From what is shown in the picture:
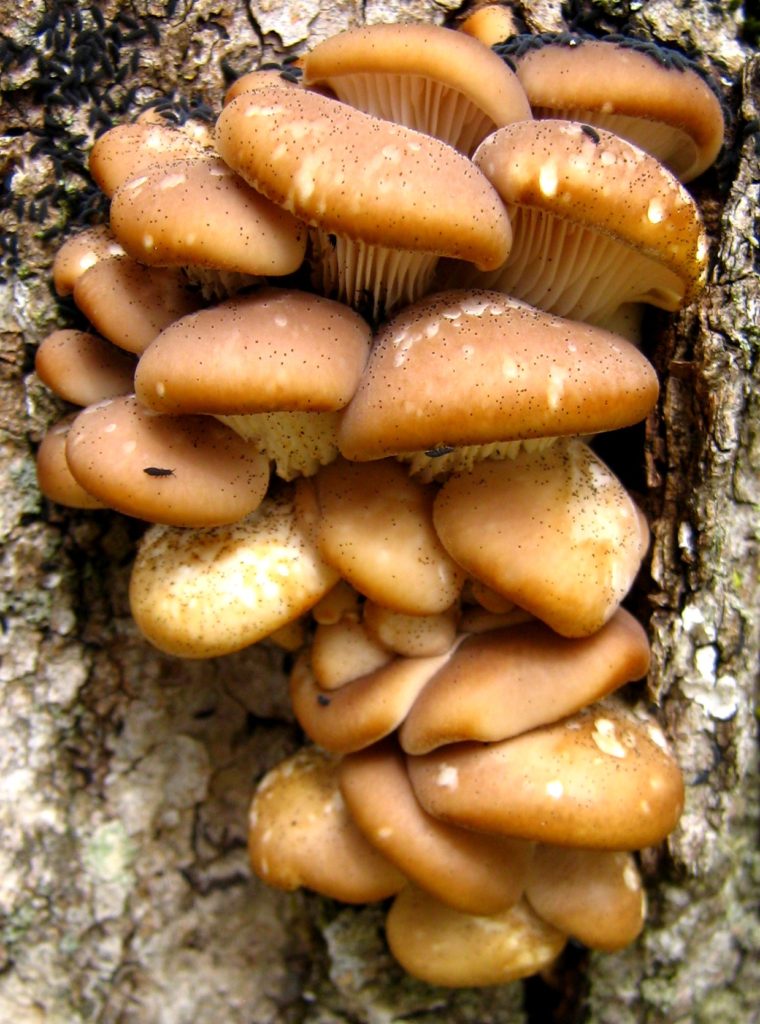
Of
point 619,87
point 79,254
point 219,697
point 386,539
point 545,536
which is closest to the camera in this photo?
point 619,87

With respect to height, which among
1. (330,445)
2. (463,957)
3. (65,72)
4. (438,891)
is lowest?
(463,957)

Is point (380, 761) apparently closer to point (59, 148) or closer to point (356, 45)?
point (356, 45)

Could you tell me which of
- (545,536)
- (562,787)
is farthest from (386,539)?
(562,787)

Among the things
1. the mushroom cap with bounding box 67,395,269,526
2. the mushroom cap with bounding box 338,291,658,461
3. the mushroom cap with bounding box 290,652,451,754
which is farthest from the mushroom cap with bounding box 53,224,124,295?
the mushroom cap with bounding box 290,652,451,754

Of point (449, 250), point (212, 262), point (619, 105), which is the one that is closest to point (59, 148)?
point (212, 262)

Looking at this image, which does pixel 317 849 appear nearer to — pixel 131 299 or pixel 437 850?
pixel 437 850

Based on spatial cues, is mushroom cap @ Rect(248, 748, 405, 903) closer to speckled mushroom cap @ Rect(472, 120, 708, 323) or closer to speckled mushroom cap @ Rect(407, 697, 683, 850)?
speckled mushroom cap @ Rect(407, 697, 683, 850)

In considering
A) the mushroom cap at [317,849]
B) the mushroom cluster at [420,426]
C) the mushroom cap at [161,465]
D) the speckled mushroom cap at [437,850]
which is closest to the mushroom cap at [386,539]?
the mushroom cluster at [420,426]
